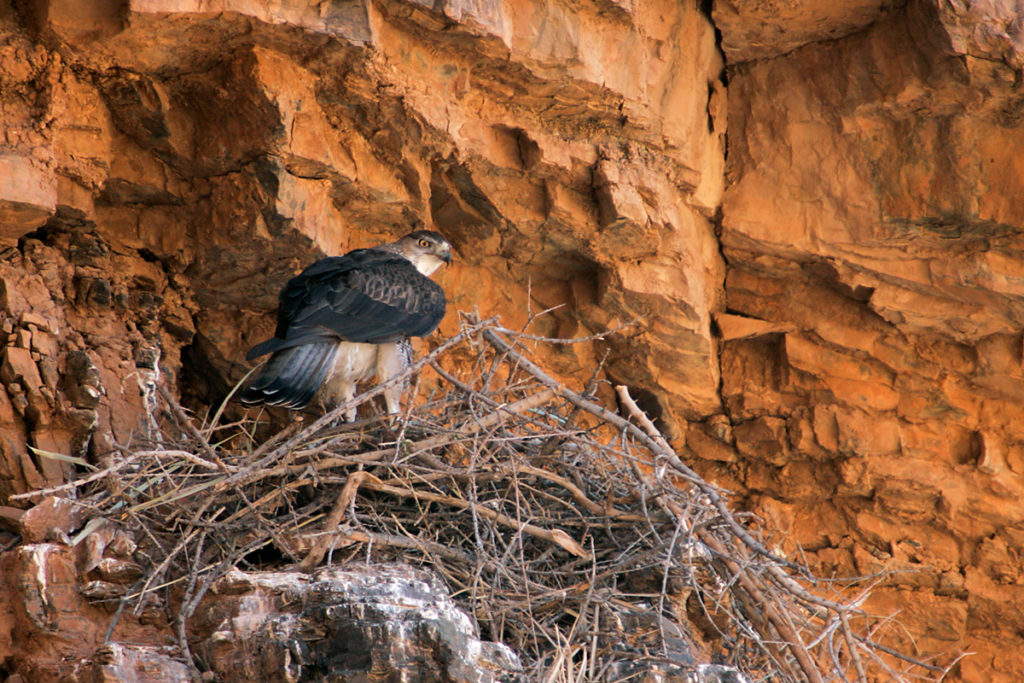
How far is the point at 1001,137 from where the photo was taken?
22.2 feet

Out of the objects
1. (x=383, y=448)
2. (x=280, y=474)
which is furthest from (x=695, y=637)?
(x=280, y=474)

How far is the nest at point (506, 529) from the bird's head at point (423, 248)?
2.69ft

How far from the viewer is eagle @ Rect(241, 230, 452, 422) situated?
5.33 meters

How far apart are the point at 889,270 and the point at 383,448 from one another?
3.45m

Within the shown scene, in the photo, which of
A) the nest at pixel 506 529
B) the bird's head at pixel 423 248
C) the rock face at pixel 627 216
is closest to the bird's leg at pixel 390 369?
the nest at pixel 506 529

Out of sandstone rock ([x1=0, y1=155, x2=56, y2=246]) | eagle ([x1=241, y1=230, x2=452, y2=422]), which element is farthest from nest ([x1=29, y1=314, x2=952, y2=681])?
sandstone rock ([x1=0, y1=155, x2=56, y2=246])

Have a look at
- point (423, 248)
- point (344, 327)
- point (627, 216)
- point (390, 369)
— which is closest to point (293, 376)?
point (344, 327)

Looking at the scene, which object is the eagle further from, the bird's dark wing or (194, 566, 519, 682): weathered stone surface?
(194, 566, 519, 682): weathered stone surface

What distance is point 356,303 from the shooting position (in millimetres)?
5645

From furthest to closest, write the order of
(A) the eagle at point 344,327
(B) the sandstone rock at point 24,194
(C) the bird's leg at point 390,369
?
(C) the bird's leg at point 390,369 < (A) the eagle at point 344,327 < (B) the sandstone rock at point 24,194

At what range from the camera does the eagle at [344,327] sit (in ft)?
17.5

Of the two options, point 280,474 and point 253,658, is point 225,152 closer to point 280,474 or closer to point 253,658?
point 280,474

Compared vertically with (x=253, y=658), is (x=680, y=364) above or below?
above

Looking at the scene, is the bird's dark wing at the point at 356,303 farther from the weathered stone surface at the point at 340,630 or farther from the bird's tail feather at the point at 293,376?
the weathered stone surface at the point at 340,630
